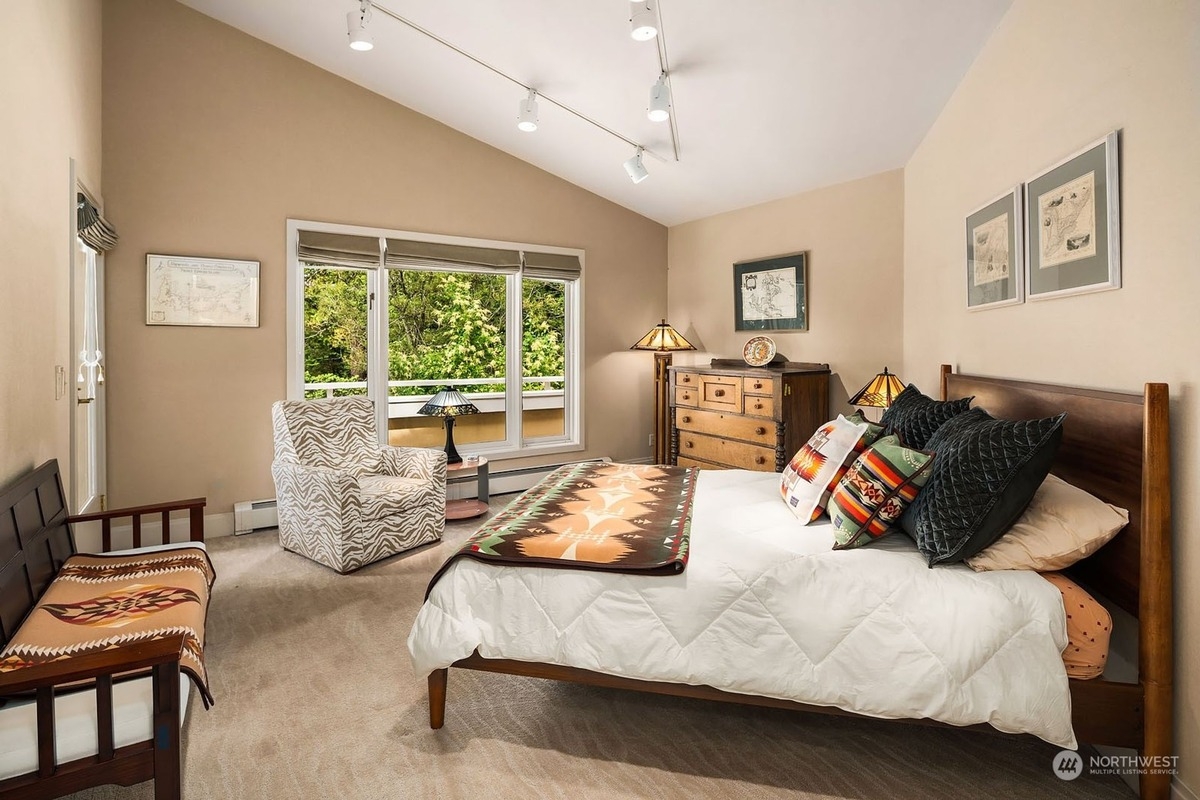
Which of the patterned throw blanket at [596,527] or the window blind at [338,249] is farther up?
the window blind at [338,249]

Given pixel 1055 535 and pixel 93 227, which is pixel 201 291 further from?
pixel 1055 535

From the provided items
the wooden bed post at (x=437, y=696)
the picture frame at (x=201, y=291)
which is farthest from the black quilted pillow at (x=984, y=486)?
the picture frame at (x=201, y=291)

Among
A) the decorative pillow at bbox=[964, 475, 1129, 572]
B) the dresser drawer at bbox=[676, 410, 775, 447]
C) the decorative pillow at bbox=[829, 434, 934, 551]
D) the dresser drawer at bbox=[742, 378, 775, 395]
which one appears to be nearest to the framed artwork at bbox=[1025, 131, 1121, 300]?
the decorative pillow at bbox=[964, 475, 1129, 572]

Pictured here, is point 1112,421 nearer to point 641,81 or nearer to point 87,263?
point 641,81

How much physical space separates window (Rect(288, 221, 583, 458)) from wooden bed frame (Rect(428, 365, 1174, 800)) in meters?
3.24

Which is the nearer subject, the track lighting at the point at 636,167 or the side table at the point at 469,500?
the track lighting at the point at 636,167

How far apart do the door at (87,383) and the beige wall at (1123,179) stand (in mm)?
4128

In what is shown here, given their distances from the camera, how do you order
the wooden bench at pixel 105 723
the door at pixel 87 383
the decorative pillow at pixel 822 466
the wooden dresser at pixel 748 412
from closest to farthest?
1. the wooden bench at pixel 105 723
2. the decorative pillow at pixel 822 466
3. the door at pixel 87 383
4. the wooden dresser at pixel 748 412

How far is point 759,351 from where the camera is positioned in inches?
197

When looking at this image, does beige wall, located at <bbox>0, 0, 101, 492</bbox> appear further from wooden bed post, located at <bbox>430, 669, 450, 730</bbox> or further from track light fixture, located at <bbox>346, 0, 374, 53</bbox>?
wooden bed post, located at <bbox>430, 669, 450, 730</bbox>

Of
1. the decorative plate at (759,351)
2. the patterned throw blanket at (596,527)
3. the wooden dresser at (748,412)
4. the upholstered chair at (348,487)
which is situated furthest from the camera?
the decorative plate at (759,351)

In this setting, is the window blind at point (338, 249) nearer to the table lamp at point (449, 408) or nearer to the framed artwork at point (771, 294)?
the table lamp at point (449, 408)

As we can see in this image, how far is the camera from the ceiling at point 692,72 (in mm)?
2969

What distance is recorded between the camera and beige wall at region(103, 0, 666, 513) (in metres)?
3.97
